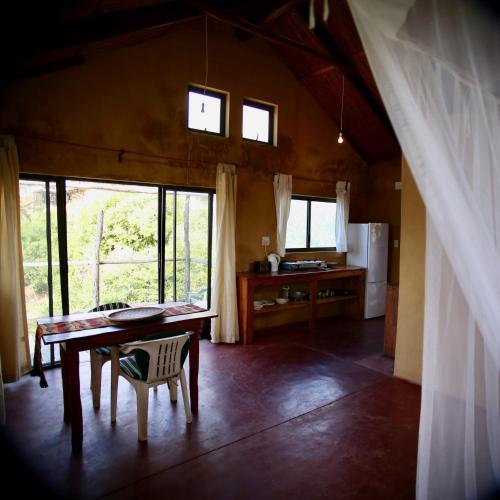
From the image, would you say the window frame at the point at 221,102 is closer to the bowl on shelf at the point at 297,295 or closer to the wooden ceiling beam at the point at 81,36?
the wooden ceiling beam at the point at 81,36

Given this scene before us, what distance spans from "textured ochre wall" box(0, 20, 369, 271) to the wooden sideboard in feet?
1.47

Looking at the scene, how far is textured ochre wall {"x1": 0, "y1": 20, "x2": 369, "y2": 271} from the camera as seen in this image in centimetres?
352

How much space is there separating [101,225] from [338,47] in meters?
3.59

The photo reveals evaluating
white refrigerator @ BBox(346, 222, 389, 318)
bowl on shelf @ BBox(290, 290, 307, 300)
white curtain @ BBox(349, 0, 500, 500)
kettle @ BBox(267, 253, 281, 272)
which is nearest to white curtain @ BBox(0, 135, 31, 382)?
kettle @ BBox(267, 253, 281, 272)

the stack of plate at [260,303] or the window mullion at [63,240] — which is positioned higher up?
the window mullion at [63,240]

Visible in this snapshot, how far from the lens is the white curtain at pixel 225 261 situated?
4.44 m

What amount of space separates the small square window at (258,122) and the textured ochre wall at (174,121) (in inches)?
5.2

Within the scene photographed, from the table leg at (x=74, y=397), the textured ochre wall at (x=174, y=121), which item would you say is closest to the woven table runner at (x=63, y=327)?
the table leg at (x=74, y=397)

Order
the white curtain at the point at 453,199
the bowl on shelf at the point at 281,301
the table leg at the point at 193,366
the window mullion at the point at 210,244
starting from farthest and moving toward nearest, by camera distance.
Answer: the bowl on shelf at the point at 281,301, the window mullion at the point at 210,244, the table leg at the point at 193,366, the white curtain at the point at 453,199

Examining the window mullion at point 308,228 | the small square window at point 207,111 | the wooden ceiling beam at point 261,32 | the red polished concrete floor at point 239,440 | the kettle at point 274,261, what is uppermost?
the wooden ceiling beam at point 261,32

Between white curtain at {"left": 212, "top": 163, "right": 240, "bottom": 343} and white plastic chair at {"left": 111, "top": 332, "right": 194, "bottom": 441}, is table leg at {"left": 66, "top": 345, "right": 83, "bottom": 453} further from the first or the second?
white curtain at {"left": 212, "top": 163, "right": 240, "bottom": 343}

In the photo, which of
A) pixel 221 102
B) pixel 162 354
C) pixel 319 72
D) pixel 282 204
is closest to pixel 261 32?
pixel 221 102

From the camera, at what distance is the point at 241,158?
482 centimetres

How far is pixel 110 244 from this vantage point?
162 inches
